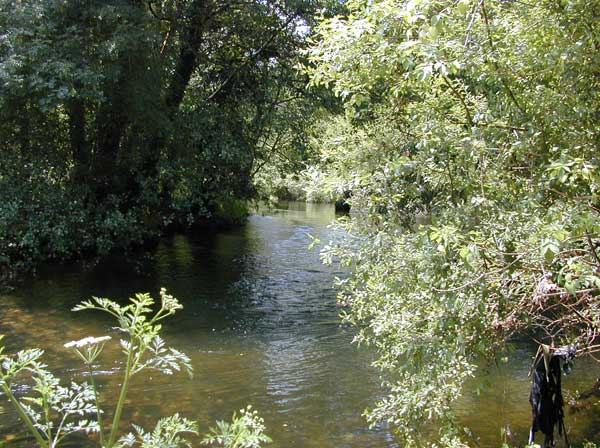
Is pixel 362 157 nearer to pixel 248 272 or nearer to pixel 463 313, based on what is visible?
pixel 463 313

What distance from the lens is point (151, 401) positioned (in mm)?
6750

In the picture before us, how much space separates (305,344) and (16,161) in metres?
7.68

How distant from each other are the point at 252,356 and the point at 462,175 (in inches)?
200

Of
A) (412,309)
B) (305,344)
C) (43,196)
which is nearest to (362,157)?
(412,309)

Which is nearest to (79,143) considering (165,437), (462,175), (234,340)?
(234,340)

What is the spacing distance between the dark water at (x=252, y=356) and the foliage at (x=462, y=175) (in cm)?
93

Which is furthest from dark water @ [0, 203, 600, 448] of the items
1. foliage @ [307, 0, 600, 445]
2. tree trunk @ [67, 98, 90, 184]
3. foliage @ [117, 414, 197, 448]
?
foliage @ [117, 414, 197, 448]

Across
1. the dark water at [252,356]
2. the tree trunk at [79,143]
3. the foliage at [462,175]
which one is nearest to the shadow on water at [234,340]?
the dark water at [252,356]

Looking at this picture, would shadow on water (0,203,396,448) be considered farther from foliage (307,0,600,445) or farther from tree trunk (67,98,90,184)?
tree trunk (67,98,90,184)

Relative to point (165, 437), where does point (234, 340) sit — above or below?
below

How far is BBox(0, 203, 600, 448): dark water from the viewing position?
6285 mm

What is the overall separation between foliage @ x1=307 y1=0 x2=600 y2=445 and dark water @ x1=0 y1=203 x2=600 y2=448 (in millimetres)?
927

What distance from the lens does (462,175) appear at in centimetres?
467

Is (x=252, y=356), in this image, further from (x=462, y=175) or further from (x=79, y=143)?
(x=79, y=143)
